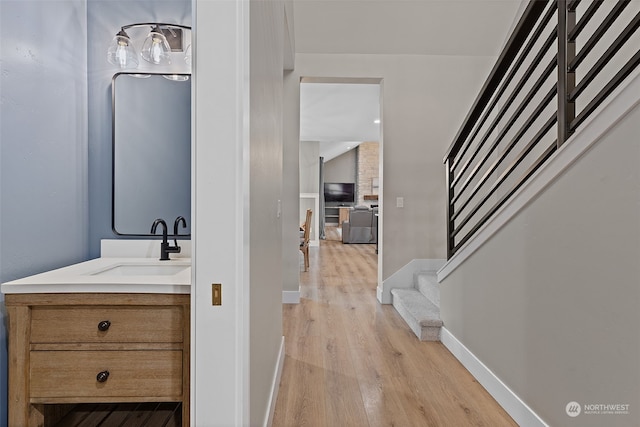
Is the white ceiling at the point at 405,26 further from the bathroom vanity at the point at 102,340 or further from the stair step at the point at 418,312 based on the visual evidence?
the bathroom vanity at the point at 102,340

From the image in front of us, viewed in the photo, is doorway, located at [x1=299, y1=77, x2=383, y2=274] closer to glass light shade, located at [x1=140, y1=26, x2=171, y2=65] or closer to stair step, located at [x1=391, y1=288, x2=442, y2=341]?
stair step, located at [x1=391, y1=288, x2=442, y2=341]

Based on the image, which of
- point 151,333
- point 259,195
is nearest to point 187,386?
point 151,333

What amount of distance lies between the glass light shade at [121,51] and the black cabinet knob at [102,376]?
155 cm

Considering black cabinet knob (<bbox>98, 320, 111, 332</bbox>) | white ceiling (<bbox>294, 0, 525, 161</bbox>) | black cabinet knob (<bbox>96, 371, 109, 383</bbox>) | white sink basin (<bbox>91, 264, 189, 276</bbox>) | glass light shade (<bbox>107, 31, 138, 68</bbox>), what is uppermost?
white ceiling (<bbox>294, 0, 525, 161</bbox>)

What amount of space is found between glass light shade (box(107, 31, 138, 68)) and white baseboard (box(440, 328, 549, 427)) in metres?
2.68

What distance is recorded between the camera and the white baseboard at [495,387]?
177 cm

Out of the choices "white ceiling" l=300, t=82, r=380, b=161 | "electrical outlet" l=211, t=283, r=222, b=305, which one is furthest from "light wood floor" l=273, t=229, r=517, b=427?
"white ceiling" l=300, t=82, r=380, b=161

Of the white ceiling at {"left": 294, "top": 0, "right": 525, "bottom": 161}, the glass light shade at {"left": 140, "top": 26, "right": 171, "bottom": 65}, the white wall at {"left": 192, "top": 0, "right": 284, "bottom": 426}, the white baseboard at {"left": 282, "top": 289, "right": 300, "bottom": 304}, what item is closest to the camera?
the white wall at {"left": 192, "top": 0, "right": 284, "bottom": 426}

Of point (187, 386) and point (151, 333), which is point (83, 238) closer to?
point (151, 333)

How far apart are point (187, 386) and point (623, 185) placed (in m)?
1.70

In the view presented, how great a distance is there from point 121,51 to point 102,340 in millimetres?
1485

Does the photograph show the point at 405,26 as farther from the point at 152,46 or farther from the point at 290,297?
the point at 290,297

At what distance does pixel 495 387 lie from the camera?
2.08 metres

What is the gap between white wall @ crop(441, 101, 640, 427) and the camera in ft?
4.11
